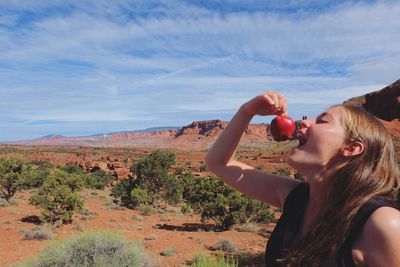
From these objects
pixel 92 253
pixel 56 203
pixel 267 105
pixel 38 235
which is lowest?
pixel 38 235

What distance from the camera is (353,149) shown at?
154 centimetres

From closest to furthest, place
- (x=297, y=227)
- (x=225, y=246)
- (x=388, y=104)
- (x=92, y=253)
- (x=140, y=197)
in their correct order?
1. (x=297, y=227)
2. (x=92, y=253)
3. (x=225, y=246)
4. (x=140, y=197)
5. (x=388, y=104)

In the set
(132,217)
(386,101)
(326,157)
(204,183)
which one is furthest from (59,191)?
(386,101)

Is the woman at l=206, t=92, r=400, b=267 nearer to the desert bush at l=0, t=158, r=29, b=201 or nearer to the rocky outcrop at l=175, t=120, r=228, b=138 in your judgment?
the desert bush at l=0, t=158, r=29, b=201

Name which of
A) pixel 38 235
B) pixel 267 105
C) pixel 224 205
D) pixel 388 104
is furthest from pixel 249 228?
pixel 388 104

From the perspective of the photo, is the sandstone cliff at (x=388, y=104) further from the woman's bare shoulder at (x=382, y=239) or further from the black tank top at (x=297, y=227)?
the woman's bare shoulder at (x=382, y=239)

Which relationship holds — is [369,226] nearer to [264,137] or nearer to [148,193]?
[148,193]

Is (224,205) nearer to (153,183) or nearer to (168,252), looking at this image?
(168,252)

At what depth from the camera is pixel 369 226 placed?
1.26 metres

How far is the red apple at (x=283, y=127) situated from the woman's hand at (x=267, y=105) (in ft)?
0.15

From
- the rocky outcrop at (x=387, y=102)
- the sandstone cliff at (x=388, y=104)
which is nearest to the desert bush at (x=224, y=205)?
the sandstone cliff at (x=388, y=104)

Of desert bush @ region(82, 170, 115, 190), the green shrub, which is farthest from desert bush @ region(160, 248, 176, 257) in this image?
desert bush @ region(82, 170, 115, 190)

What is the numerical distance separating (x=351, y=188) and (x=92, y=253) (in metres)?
6.08

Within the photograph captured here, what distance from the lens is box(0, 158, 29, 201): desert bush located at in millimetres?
20453
